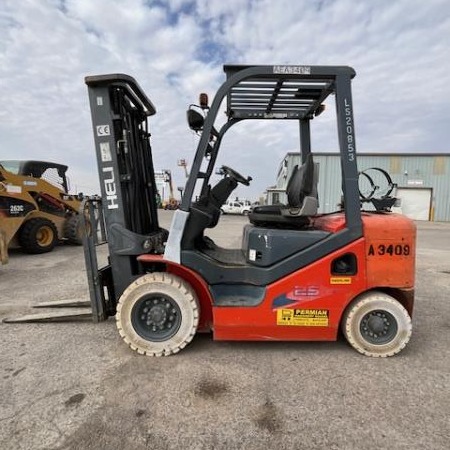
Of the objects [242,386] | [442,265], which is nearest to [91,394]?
[242,386]

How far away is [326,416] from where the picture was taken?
2494 mm

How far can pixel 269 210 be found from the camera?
3.83 m

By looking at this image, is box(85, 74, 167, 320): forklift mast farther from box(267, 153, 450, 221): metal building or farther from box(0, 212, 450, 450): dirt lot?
box(267, 153, 450, 221): metal building

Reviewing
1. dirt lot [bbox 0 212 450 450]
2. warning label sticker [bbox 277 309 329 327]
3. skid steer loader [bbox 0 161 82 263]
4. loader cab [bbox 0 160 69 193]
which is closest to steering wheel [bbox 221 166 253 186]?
warning label sticker [bbox 277 309 329 327]

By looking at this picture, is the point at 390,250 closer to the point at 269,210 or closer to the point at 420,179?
the point at 269,210

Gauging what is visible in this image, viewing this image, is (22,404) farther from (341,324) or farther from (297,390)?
(341,324)

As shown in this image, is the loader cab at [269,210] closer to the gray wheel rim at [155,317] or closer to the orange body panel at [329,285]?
the orange body panel at [329,285]

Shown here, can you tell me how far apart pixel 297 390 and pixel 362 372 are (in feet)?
2.27

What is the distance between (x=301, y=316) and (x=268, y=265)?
0.57 m

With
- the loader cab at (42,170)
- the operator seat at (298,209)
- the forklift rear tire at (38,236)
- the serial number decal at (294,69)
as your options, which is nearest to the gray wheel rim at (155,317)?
the operator seat at (298,209)

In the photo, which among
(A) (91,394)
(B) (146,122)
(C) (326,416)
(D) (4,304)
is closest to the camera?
(C) (326,416)

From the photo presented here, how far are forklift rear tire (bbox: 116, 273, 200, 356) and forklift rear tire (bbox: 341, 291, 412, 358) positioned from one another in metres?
1.52

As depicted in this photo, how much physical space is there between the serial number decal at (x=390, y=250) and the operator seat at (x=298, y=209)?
2.13 ft

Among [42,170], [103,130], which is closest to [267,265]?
[103,130]
